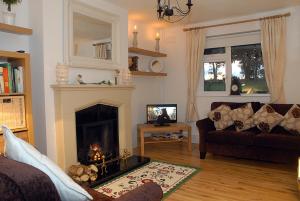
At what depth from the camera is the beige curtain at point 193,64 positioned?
191 inches

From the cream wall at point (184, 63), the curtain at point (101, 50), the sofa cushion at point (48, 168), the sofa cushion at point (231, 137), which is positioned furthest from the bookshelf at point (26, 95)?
the cream wall at point (184, 63)

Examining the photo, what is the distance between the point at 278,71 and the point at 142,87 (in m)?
2.43

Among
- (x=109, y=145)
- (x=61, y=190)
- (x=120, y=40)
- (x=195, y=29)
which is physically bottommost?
(x=109, y=145)

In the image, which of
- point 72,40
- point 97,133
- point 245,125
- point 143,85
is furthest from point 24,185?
point 143,85

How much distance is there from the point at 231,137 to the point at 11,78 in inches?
116

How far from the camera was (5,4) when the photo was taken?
270 cm

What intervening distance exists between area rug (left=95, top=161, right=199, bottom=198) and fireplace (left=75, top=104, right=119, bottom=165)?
1.67 ft

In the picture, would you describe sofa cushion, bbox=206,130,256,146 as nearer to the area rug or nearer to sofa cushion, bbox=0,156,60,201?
the area rug

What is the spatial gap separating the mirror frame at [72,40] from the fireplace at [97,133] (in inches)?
23.5

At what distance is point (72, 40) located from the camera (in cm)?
316

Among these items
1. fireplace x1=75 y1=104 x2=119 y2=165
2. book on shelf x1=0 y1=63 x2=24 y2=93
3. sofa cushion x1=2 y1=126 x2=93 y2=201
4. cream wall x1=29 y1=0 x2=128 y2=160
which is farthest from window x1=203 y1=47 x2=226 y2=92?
sofa cushion x1=2 y1=126 x2=93 y2=201

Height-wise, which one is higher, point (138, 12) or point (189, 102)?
point (138, 12)

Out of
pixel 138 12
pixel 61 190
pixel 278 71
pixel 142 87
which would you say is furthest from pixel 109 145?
pixel 278 71

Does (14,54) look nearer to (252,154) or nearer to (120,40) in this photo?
(120,40)
